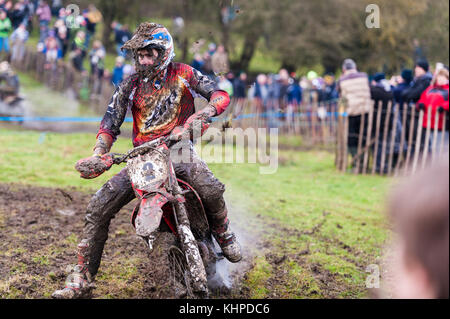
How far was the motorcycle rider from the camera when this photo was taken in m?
5.43

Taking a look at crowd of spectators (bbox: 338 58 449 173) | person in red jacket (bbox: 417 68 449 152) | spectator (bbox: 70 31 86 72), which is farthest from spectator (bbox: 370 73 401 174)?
spectator (bbox: 70 31 86 72)

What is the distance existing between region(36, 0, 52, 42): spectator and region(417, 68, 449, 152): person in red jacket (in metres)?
19.9

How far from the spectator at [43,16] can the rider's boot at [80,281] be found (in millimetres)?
24433

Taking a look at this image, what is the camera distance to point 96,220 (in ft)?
18.1

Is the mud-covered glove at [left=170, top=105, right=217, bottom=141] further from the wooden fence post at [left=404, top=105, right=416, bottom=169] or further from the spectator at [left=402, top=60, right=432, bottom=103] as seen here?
the spectator at [left=402, top=60, right=432, bottom=103]

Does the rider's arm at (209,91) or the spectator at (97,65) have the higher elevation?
the rider's arm at (209,91)

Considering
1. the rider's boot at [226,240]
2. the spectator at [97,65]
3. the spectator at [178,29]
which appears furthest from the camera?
the spectator at [178,29]

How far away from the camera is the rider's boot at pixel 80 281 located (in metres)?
5.35

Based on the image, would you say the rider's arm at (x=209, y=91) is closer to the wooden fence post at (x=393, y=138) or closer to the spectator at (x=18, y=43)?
the wooden fence post at (x=393, y=138)

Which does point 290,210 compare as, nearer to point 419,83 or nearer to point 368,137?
point 368,137

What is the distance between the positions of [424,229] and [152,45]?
408 centimetres

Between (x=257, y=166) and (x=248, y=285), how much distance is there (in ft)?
29.4

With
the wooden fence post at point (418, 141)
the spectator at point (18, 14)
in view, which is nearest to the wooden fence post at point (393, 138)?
the wooden fence post at point (418, 141)
